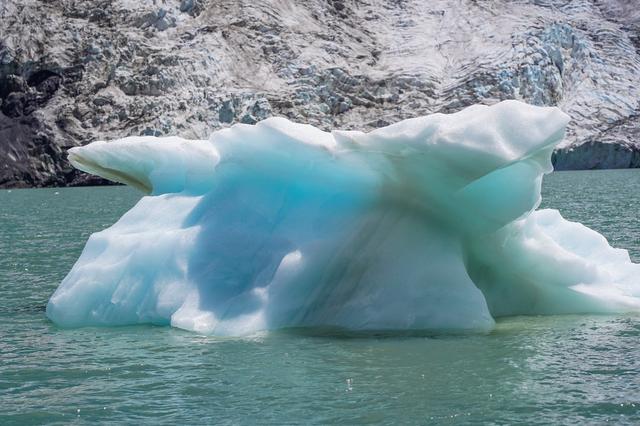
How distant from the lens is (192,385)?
23.0 ft

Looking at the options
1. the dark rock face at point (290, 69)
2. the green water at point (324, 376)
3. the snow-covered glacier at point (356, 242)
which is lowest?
the green water at point (324, 376)

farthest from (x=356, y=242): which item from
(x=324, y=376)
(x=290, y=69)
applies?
(x=290, y=69)

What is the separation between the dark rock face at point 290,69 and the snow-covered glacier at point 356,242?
61.8 meters

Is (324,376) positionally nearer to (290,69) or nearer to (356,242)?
(356,242)

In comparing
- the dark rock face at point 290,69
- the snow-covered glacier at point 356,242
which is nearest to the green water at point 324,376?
the snow-covered glacier at point 356,242

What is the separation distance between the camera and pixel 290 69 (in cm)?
7662

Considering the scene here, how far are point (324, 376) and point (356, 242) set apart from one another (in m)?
2.48

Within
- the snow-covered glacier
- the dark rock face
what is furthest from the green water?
the dark rock face

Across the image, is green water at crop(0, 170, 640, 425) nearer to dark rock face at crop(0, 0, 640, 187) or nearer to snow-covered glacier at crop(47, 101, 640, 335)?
snow-covered glacier at crop(47, 101, 640, 335)

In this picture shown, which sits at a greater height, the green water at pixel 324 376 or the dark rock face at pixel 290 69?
the dark rock face at pixel 290 69

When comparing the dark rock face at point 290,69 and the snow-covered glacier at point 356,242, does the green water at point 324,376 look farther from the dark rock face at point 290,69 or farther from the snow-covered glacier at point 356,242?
the dark rock face at point 290,69

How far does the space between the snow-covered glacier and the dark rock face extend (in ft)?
203

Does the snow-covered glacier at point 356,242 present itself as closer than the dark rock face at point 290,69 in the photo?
Yes

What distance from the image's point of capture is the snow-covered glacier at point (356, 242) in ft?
28.9
